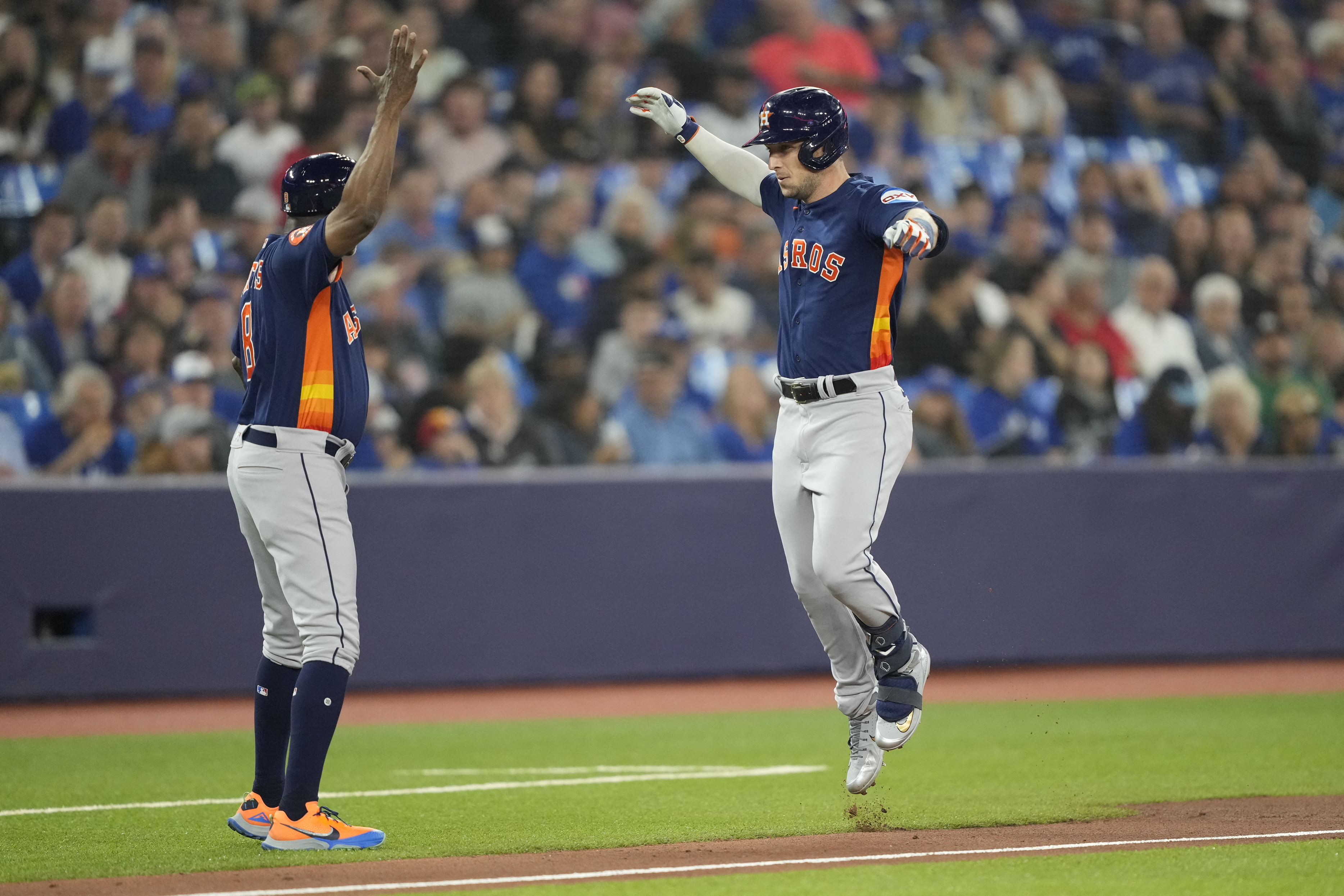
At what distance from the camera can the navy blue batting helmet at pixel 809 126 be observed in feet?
18.9

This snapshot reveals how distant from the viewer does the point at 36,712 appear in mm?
9703

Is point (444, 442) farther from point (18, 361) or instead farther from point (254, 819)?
point (254, 819)

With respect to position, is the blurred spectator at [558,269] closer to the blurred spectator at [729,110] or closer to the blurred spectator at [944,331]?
the blurred spectator at [729,110]

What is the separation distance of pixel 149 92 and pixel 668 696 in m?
6.01

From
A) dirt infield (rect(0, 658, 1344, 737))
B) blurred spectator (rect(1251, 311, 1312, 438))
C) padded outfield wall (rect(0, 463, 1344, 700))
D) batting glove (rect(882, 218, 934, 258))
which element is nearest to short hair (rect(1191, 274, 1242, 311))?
blurred spectator (rect(1251, 311, 1312, 438))

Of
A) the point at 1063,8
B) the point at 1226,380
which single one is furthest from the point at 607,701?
the point at 1063,8

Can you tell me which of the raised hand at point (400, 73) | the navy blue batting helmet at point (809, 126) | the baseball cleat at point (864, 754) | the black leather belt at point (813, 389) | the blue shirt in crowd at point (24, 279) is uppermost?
the raised hand at point (400, 73)

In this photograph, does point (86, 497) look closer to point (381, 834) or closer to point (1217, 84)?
point (381, 834)

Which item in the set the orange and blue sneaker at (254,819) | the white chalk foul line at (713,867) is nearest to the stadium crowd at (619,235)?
the orange and blue sneaker at (254,819)

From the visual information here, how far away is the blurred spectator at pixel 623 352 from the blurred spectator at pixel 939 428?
6.43 ft

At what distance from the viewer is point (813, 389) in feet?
18.8

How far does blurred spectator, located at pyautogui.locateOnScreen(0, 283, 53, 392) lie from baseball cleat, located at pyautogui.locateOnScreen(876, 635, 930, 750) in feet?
22.1

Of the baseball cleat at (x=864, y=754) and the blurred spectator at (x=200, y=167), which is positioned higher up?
the blurred spectator at (x=200, y=167)

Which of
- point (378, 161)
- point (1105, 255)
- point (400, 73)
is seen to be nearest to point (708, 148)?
point (400, 73)
